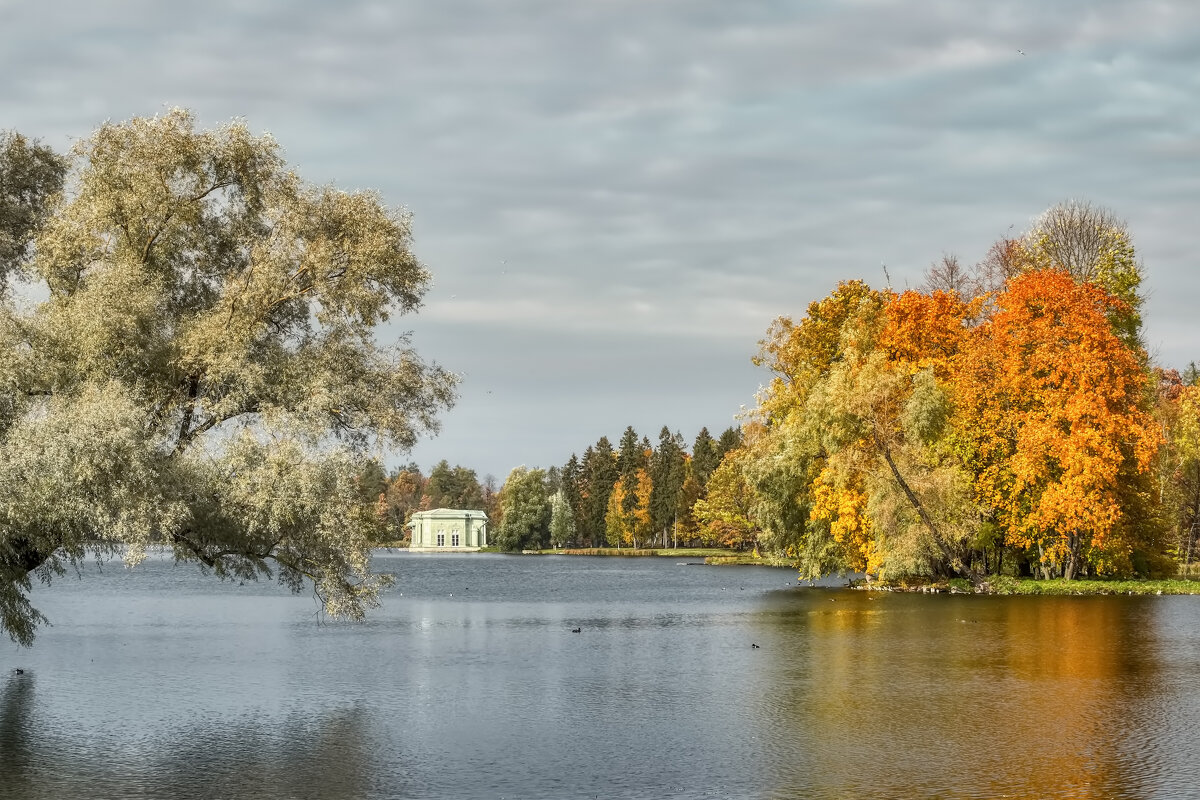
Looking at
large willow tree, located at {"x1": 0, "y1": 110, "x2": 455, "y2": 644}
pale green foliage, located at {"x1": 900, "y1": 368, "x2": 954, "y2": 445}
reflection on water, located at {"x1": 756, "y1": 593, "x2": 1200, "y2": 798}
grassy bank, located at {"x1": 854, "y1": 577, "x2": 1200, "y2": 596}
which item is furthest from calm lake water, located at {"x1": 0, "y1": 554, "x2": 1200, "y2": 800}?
pale green foliage, located at {"x1": 900, "y1": 368, "x2": 954, "y2": 445}

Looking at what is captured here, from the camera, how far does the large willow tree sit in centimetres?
2267

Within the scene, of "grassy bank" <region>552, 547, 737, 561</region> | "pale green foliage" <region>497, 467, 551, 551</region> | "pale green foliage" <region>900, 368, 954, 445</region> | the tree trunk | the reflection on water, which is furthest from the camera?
"pale green foliage" <region>497, 467, 551, 551</region>

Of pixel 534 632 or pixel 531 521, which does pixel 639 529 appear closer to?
pixel 531 521

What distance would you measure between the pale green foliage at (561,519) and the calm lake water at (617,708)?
131m

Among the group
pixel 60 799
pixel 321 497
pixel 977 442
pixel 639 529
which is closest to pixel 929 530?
pixel 977 442

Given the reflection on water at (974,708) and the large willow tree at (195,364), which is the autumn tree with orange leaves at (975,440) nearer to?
the reflection on water at (974,708)

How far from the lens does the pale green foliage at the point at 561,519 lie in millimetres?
178625

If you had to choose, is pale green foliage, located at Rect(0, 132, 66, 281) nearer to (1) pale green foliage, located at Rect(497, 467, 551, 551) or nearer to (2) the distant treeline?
(2) the distant treeline

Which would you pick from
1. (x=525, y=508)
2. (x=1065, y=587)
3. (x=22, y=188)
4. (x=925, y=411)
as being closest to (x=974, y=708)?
(x=22, y=188)

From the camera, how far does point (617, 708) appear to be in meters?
24.7

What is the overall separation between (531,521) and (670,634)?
144 meters

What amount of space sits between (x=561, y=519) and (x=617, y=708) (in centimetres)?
15449

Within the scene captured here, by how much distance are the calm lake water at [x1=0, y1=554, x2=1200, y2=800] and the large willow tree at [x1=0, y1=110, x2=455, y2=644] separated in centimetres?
355

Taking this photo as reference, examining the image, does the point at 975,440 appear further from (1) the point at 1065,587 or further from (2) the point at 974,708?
(2) the point at 974,708
